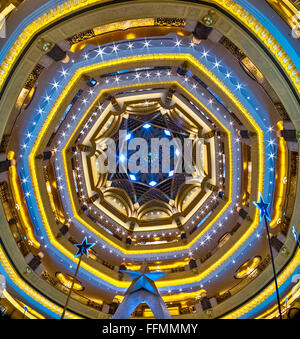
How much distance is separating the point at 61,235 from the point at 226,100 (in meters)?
15.5

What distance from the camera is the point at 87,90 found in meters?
15.5

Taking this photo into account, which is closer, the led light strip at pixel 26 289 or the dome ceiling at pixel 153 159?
the dome ceiling at pixel 153 159

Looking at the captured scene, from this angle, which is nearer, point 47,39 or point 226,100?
point 47,39

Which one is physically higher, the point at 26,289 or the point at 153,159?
the point at 153,159

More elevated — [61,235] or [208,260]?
[61,235]

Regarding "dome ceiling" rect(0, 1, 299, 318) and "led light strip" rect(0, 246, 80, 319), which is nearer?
"dome ceiling" rect(0, 1, 299, 318)

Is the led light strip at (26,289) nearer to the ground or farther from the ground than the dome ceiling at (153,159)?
nearer to the ground

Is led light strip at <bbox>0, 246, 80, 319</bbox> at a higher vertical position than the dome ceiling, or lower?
lower

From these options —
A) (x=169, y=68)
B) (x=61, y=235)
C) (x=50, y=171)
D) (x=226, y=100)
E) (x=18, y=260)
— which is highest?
(x=169, y=68)

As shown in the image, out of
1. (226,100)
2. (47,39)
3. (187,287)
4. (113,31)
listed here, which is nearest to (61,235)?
(187,287)

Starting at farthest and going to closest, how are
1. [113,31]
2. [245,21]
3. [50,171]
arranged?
[50,171] → [113,31] → [245,21]

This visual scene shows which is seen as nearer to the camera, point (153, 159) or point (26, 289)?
point (26, 289)
